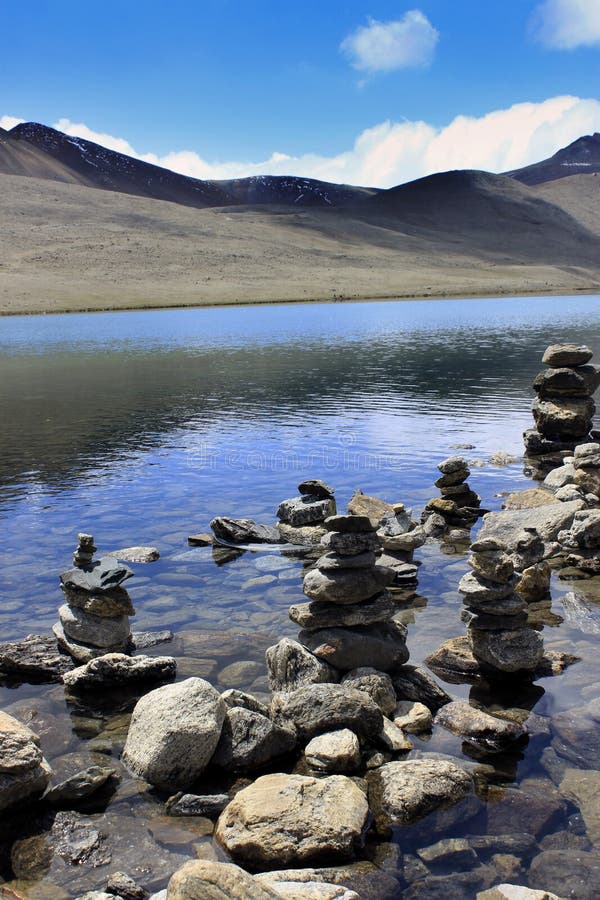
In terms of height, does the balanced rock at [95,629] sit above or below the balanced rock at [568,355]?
below

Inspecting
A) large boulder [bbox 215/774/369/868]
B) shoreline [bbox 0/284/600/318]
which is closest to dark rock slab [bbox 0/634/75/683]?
large boulder [bbox 215/774/369/868]

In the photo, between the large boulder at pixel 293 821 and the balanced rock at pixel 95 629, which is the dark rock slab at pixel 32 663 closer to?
the balanced rock at pixel 95 629

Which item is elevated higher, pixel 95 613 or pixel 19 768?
pixel 95 613

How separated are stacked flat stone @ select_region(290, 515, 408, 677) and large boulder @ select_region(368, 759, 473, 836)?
2717 mm

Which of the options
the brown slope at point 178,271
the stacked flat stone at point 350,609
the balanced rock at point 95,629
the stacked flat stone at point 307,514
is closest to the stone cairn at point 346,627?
the stacked flat stone at point 350,609

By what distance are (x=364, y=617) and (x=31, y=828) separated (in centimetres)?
563

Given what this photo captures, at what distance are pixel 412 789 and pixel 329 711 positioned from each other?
64.5 inches

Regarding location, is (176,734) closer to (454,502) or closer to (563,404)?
(454,502)

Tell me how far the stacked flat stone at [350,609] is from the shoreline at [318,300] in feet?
365

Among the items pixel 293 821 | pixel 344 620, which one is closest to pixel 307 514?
pixel 344 620

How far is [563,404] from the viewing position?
3003 centimetres

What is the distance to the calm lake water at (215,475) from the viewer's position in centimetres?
1113

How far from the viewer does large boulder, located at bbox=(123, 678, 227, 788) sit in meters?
9.68

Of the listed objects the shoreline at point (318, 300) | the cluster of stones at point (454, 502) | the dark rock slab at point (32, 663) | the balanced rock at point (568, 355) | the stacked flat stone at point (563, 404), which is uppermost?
the shoreline at point (318, 300)
